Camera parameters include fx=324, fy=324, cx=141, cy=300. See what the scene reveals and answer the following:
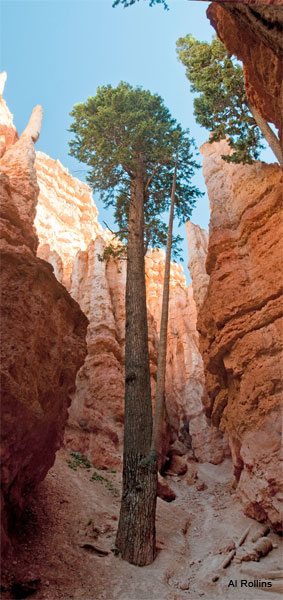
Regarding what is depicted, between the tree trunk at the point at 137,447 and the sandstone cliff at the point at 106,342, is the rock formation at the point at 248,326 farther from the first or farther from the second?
the sandstone cliff at the point at 106,342

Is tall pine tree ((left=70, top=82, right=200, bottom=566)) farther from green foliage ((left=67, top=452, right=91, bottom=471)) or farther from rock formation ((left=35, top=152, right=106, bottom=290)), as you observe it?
rock formation ((left=35, top=152, right=106, bottom=290))

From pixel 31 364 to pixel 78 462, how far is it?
7.25m

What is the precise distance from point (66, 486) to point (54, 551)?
10.5 ft

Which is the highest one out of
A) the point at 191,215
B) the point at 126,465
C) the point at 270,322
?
the point at 191,215

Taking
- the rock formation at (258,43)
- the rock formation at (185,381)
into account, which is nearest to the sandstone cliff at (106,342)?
the rock formation at (185,381)

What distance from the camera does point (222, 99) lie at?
11.0 m

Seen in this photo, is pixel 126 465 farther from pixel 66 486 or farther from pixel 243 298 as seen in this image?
pixel 243 298

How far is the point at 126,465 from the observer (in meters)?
6.22

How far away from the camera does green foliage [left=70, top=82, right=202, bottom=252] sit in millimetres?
11492

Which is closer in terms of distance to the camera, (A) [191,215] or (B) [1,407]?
(B) [1,407]

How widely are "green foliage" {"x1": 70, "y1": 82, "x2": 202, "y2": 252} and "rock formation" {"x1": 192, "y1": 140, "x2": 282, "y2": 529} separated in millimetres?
1781

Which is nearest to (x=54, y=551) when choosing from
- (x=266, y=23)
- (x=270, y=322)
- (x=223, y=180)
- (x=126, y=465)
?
(x=126, y=465)

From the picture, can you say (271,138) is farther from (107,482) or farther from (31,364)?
(107,482)

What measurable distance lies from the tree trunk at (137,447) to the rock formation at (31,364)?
124 centimetres
